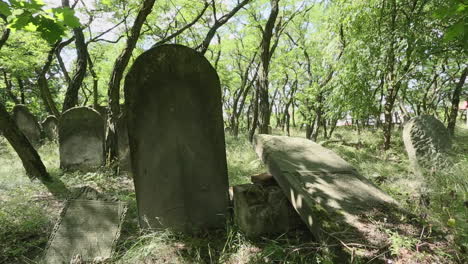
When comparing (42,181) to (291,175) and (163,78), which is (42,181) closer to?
(163,78)

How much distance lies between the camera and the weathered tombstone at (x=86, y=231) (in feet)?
8.16

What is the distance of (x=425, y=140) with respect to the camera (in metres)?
4.83

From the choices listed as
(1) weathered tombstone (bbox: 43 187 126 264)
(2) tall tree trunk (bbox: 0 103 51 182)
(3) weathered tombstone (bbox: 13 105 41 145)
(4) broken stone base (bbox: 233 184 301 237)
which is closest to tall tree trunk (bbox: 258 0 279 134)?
(4) broken stone base (bbox: 233 184 301 237)

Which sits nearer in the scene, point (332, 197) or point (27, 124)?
point (332, 197)

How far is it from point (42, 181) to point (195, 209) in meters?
3.39

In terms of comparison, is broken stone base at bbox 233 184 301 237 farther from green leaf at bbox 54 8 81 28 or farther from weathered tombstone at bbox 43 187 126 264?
green leaf at bbox 54 8 81 28

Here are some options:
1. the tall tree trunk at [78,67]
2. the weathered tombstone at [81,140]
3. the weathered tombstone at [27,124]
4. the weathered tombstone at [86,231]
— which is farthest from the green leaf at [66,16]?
the weathered tombstone at [27,124]

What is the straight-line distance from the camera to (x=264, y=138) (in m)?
3.50

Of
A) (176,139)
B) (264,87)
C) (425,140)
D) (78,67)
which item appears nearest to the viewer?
(176,139)

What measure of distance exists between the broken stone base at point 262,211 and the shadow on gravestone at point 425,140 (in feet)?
10.5

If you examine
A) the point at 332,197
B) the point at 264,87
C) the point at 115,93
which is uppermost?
the point at 264,87

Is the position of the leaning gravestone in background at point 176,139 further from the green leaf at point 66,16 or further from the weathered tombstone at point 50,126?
the weathered tombstone at point 50,126

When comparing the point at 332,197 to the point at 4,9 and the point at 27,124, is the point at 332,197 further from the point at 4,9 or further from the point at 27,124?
the point at 27,124

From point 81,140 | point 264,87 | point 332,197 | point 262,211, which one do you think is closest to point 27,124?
point 81,140
